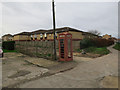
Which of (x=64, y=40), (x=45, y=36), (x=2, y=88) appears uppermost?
(x=45, y=36)

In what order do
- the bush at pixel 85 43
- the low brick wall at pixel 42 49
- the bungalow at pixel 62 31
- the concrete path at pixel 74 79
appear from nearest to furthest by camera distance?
the concrete path at pixel 74 79 < the low brick wall at pixel 42 49 < the bush at pixel 85 43 < the bungalow at pixel 62 31

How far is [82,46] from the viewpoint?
17547 mm

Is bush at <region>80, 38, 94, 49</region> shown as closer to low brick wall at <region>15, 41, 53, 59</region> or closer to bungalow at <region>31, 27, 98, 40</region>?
bungalow at <region>31, 27, 98, 40</region>

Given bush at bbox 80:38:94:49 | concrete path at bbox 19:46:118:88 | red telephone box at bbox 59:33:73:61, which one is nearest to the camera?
concrete path at bbox 19:46:118:88

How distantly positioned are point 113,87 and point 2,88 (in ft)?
13.8

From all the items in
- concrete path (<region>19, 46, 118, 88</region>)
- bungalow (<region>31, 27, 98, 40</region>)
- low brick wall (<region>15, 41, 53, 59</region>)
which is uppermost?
bungalow (<region>31, 27, 98, 40</region>)

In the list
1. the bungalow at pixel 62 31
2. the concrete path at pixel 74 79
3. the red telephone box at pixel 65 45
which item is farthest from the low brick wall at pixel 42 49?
the bungalow at pixel 62 31

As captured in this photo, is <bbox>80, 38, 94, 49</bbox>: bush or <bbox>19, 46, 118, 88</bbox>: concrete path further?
<bbox>80, 38, 94, 49</bbox>: bush

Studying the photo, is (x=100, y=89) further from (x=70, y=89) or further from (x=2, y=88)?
(x=2, y=88)

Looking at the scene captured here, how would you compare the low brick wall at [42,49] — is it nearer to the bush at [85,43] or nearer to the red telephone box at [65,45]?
the red telephone box at [65,45]

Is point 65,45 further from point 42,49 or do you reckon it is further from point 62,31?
point 62,31

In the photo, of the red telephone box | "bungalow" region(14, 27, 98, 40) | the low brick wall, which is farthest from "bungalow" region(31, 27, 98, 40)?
the red telephone box

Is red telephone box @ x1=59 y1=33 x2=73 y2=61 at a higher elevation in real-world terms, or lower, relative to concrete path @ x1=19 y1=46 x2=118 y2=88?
higher

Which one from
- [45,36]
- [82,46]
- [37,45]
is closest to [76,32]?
[82,46]
